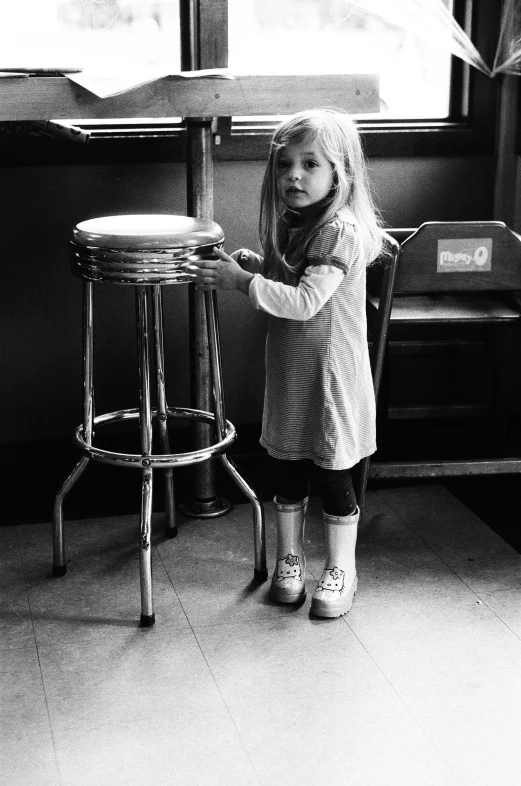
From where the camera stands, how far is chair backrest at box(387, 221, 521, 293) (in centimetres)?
238

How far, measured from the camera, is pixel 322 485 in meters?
2.22

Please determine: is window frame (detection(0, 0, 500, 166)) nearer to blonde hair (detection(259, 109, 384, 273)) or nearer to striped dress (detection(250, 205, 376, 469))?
blonde hair (detection(259, 109, 384, 273))

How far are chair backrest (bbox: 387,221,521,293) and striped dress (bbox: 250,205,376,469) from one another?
0.29 m

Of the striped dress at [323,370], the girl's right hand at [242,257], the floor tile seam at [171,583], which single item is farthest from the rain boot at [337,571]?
the girl's right hand at [242,257]

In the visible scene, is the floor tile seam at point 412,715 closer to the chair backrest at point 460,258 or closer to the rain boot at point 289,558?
the rain boot at point 289,558

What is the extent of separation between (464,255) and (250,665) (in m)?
1.02

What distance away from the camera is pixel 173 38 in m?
2.77

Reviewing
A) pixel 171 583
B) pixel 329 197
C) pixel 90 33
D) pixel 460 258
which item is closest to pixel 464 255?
pixel 460 258

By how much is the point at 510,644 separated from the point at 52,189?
62.6 inches

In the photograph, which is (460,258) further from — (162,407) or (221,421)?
(162,407)

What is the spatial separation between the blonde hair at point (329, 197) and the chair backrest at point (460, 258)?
8.8 inches

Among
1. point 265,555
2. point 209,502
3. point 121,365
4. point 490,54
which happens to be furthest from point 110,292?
point 490,54

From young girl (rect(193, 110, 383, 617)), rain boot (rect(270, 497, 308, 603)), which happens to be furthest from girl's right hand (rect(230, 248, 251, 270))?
rain boot (rect(270, 497, 308, 603))

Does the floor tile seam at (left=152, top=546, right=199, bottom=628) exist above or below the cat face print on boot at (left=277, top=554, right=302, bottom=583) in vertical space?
below
